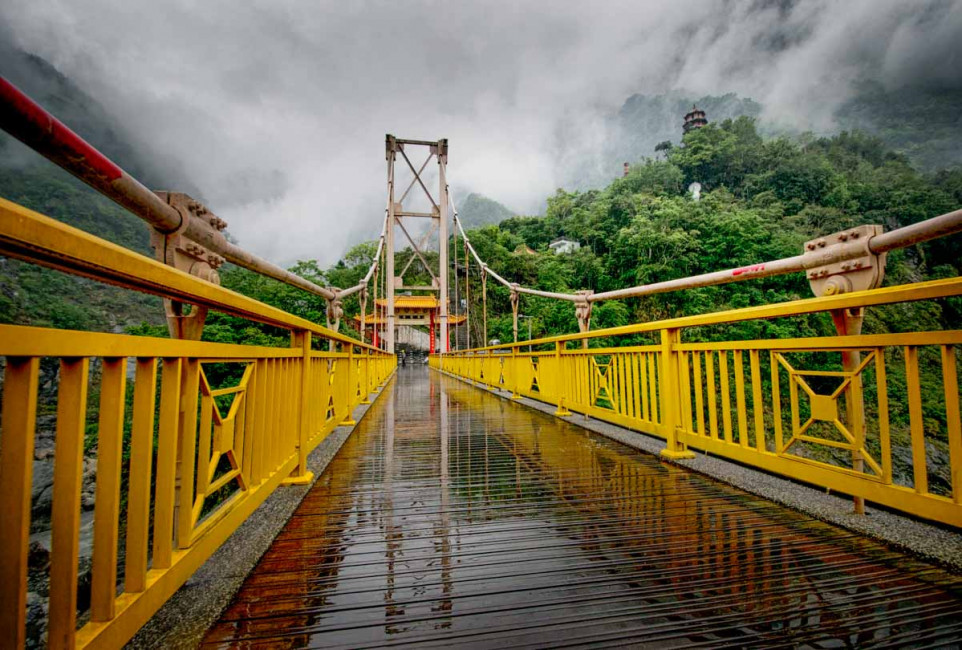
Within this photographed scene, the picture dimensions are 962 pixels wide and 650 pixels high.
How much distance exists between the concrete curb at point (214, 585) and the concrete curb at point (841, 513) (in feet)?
5.66

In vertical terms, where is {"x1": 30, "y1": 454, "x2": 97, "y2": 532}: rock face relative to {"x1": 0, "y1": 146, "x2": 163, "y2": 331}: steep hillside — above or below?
below

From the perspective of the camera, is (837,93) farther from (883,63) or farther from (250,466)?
(250,466)

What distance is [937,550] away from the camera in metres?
1.15

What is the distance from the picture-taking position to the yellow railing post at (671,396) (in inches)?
85.4

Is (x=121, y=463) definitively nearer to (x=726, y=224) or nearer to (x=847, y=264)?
(x=847, y=264)

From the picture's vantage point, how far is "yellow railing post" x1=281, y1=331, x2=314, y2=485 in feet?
5.98

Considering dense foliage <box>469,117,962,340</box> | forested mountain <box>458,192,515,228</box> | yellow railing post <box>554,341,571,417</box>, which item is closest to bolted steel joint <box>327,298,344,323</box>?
yellow railing post <box>554,341,571,417</box>

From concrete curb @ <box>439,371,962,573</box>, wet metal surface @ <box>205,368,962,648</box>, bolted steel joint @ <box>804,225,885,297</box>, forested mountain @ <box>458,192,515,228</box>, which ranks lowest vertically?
wet metal surface @ <box>205,368,962,648</box>

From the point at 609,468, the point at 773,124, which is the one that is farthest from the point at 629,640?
the point at 773,124

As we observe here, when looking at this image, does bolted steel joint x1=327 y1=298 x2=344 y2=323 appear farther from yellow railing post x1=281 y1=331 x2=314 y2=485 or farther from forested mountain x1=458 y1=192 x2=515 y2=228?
forested mountain x1=458 y1=192 x2=515 y2=228

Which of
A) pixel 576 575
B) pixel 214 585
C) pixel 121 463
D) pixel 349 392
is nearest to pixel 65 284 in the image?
pixel 349 392

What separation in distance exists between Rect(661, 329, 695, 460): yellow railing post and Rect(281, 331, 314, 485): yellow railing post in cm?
171

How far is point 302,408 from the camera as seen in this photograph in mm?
1831

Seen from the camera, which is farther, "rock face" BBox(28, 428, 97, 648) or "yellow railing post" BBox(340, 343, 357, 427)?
"rock face" BBox(28, 428, 97, 648)
